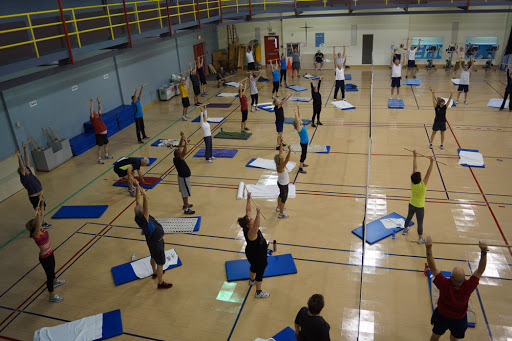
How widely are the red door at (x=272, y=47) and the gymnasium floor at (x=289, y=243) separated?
1391cm

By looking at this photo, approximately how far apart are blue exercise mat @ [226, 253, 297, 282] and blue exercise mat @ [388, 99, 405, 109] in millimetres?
11692

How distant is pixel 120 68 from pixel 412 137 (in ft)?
41.9

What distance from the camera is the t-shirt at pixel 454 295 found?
4891 mm

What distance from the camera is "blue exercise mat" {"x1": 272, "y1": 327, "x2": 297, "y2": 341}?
19.9 ft

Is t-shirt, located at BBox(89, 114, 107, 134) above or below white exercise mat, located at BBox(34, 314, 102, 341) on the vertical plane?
above

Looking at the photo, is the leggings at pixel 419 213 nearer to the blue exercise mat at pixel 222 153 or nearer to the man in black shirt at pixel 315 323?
the man in black shirt at pixel 315 323

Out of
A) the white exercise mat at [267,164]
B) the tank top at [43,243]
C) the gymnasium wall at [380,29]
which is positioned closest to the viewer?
the tank top at [43,243]

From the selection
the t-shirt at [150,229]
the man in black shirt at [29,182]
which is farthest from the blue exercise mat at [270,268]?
the man in black shirt at [29,182]

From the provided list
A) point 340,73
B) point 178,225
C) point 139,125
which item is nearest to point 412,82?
point 340,73

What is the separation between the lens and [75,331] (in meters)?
6.45

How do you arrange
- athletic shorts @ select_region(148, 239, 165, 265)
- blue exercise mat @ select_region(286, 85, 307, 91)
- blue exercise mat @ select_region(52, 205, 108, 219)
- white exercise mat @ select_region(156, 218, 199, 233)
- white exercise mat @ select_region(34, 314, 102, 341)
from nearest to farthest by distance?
white exercise mat @ select_region(34, 314, 102, 341)
athletic shorts @ select_region(148, 239, 165, 265)
white exercise mat @ select_region(156, 218, 199, 233)
blue exercise mat @ select_region(52, 205, 108, 219)
blue exercise mat @ select_region(286, 85, 307, 91)

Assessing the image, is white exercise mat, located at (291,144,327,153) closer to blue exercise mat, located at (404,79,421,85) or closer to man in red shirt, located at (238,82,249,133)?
man in red shirt, located at (238,82,249,133)

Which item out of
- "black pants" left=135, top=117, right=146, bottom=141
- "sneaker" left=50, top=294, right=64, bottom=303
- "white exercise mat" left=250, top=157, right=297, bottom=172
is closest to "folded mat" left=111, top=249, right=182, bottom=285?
"sneaker" left=50, top=294, right=64, bottom=303

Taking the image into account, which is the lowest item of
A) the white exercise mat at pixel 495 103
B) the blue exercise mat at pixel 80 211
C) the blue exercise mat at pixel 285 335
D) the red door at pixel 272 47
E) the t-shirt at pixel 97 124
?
the blue exercise mat at pixel 285 335
